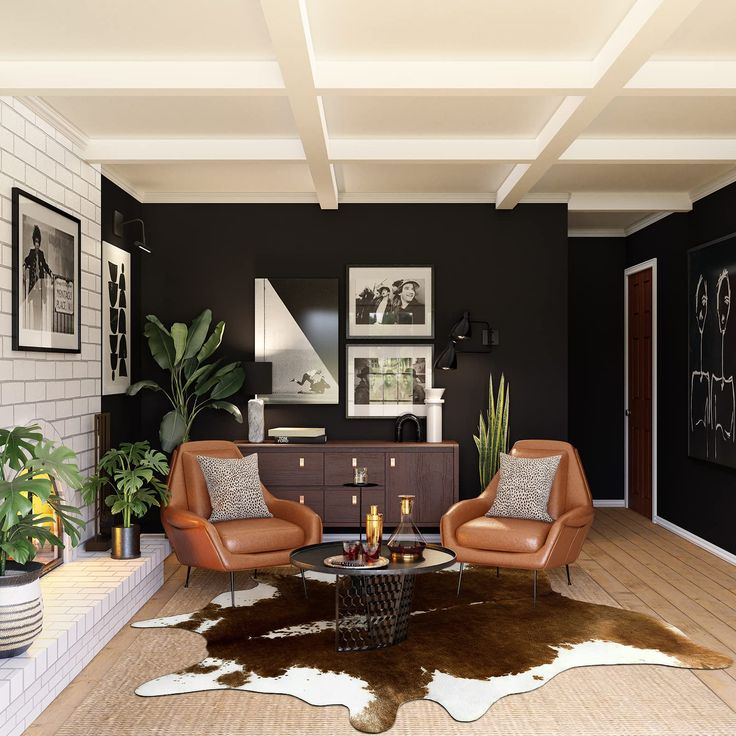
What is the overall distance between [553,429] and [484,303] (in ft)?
3.92

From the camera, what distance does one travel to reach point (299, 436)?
6.00 metres

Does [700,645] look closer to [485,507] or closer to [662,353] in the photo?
[485,507]

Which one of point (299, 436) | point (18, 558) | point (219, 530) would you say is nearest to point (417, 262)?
point (299, 436)

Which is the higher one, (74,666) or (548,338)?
(548,338)

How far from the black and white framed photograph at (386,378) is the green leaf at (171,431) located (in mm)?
1380

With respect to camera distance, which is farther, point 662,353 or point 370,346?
point 662,353

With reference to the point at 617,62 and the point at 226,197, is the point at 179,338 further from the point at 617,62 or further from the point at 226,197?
the point at 617,62

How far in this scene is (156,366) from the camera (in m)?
6.40

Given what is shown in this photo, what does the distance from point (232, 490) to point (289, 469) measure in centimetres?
99

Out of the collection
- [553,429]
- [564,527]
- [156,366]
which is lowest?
[564,527]

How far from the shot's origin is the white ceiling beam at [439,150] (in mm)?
4934

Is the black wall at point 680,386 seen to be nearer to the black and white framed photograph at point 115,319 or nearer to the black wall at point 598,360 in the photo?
the black wall at point 598,360

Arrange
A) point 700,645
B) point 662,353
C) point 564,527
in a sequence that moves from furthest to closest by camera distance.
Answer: point 662,353, point 564,527, point 700,645

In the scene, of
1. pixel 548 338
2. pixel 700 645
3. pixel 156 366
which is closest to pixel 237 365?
pixel 156 366
